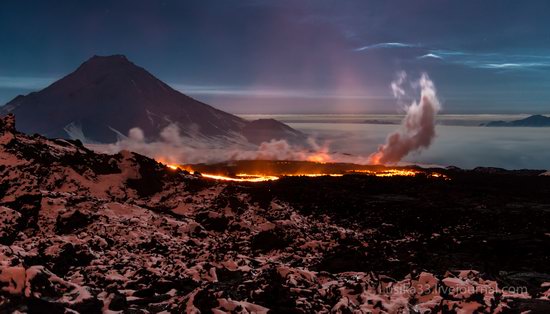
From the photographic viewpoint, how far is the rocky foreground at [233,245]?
16.0 meters

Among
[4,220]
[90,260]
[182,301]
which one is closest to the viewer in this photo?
[182,301]

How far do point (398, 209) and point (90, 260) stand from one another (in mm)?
41330

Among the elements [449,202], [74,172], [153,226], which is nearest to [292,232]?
[153,226]

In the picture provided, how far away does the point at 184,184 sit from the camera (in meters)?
50.7

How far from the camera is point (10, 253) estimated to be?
19062 mm

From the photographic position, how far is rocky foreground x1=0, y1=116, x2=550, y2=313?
16.0m

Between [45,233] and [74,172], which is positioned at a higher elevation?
[74,172]

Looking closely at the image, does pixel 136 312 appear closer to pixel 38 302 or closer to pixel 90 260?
pixel 38 302

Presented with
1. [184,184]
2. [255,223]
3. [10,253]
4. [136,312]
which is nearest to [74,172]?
[184,184]

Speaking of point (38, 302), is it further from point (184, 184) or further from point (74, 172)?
point (184, 184)

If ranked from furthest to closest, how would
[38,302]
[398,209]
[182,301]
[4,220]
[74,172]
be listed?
[398,209], [74,172], [4,220], [182,301], [38,302]

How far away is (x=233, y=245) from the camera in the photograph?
3269 centimetres

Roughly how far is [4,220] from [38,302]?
768 inches

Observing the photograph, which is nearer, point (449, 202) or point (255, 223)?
point (255, 223)
